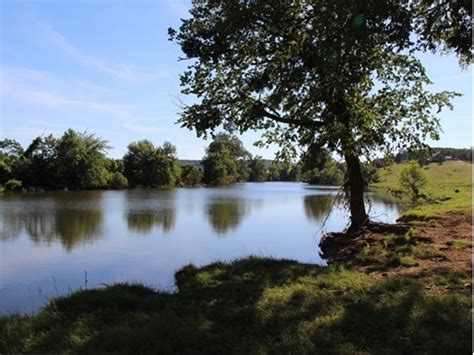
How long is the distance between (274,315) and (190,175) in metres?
82.7

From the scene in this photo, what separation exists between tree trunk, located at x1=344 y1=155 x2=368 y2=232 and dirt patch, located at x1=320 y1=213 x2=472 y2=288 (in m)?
0.38

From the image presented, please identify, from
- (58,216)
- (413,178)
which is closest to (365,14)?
(58,216)

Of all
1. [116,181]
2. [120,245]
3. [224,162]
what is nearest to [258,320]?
[120,245]

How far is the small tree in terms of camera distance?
32.0 metres

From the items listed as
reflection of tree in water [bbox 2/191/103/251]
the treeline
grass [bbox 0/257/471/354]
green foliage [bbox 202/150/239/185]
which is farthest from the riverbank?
green foliage [bbox 202/150/239/185]

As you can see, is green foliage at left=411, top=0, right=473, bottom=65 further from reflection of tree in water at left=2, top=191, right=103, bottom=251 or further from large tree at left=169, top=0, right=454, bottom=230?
reflection of tree in water at left=2, top=191, right=103, bottom=251

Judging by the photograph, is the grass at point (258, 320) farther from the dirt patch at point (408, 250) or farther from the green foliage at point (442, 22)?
the green foliage at point (442, 22)

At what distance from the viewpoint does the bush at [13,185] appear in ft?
173

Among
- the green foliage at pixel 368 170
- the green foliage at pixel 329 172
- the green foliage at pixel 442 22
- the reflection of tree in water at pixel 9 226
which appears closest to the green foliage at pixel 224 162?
the green foliage at pixel 329 172

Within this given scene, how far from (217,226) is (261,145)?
26.1 ft

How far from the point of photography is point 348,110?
12.9 meters

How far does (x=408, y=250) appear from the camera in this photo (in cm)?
1064

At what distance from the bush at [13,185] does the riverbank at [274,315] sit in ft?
169

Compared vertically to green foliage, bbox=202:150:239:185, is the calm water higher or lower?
lower
